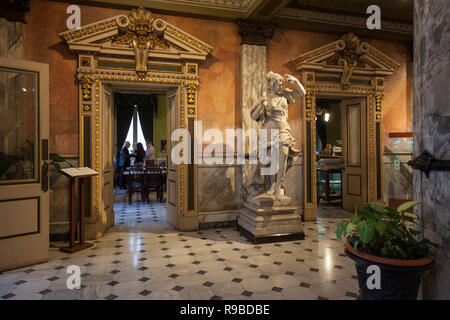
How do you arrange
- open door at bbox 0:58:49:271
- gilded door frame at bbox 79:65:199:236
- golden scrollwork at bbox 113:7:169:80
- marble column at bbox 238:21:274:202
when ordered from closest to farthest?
open door at bbox 0:58:49:271, gilded door frame at bbox 79:65:199:236, golden scrollwork at bbox 113:7:169:80, marble column at bbox 238:21:274:202

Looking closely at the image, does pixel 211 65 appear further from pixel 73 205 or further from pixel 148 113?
pixel 148 113

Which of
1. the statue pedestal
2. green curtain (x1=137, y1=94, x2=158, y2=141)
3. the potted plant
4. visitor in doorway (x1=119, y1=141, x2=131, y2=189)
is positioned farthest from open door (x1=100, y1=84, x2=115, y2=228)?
green curtain (x1=137, y1=94, x2=158, y2=141)

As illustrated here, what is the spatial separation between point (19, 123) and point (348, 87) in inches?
227

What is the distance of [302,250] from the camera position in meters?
4.36

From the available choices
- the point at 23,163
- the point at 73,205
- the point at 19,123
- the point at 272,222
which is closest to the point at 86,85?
the point at 19,123

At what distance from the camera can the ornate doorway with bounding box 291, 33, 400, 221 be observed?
606cm

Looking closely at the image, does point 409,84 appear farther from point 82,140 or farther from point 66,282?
point 66,282

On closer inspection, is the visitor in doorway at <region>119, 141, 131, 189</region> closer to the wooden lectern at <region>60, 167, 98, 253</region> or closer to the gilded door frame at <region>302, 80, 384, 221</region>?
the wooden lectern at <region>60, 167, 98, 253</region>

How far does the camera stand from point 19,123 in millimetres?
3857

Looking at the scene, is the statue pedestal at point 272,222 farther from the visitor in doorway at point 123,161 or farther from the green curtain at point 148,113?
the green curtain at point 148,113

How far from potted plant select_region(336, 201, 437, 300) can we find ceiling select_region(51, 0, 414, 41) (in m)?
4.24

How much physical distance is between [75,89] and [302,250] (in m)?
4.29

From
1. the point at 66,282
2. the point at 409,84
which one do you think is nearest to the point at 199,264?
the point at 66,282
